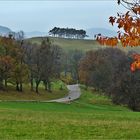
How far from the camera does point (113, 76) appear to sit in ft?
245

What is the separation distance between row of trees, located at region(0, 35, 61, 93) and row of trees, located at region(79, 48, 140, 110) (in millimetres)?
11989

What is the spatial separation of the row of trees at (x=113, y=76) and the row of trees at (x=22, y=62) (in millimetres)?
11989

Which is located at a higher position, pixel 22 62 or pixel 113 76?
pixel 22 62

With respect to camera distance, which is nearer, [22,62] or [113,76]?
[113,76]

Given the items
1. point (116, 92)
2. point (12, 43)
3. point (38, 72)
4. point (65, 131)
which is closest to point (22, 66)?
point (12, 43)

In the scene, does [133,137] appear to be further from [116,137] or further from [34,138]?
[34,138]

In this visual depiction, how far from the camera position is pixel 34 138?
17.3m

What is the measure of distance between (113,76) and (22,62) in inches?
776

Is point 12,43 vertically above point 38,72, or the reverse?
point 12,43

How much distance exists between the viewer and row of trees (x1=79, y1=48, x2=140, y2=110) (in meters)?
67.9

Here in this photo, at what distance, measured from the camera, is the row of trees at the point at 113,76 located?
67875 mm

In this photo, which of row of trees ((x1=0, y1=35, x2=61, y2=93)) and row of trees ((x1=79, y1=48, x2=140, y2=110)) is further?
row of trees ((x1=0, y1=35, x2=61, y2=93))

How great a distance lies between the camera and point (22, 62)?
84.6 m

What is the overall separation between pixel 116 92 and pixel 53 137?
51.6 metres
